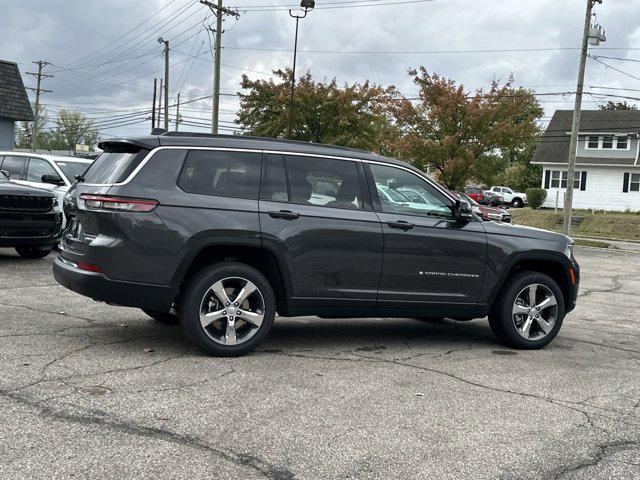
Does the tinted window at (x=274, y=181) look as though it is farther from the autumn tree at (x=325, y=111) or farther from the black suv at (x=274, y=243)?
the autumn tree at (x=325, y=111)

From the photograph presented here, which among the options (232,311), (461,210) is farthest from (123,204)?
(461,210)

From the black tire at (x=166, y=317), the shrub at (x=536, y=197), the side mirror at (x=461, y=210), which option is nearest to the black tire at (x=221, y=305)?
the black tire at (x=166, y=317)

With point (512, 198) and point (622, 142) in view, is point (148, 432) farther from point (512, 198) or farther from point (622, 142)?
point (512, 198)

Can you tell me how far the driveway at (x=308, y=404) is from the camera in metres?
3.78

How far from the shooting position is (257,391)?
5.00 metres

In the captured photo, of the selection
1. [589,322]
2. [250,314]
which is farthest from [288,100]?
[250,314]

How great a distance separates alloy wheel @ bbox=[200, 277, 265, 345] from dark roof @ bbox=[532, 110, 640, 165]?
153 feet

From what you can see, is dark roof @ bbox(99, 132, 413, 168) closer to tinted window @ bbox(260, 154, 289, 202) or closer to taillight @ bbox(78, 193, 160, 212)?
tinted window @ bbox(260, 154, 289, 202)

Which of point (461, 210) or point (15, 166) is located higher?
point (15, 166)

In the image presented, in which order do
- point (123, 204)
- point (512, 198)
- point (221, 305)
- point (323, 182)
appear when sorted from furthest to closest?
point (512, 198)
point (323, 182)
point (221, 305)
point (123, 204)

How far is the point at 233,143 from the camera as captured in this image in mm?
6047

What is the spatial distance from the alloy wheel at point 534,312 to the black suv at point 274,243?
0.06 feet

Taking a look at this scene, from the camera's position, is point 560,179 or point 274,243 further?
point 560,179

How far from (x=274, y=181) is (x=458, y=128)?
99.1 feet
